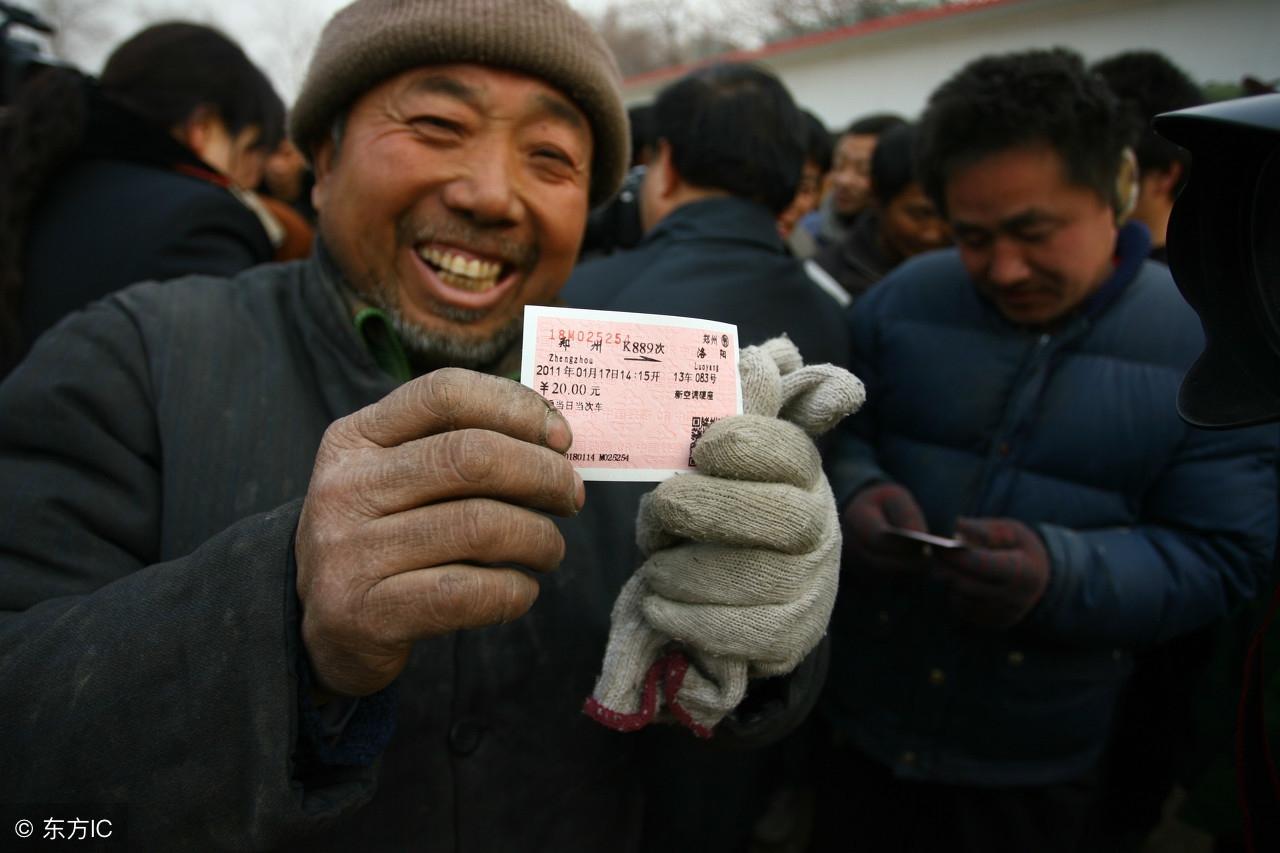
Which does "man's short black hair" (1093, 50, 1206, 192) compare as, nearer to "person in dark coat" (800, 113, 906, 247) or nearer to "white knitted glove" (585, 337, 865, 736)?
"person in dark coat" (800, 113, 906, 247)

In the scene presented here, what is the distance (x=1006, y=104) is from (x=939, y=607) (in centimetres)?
134

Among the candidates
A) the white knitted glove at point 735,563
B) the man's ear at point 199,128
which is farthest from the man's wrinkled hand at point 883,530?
the man's ear at point 199,128

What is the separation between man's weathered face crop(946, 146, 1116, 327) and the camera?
1.83 metres

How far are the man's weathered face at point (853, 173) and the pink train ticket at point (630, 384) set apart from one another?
4517 millimetres

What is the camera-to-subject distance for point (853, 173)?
5.05m

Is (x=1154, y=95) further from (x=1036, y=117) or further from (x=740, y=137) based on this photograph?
(x=740, y=137)

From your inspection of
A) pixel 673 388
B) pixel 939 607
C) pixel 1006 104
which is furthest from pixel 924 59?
pixel 673 388

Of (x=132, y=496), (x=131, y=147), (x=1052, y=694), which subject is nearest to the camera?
(x=132, y=496)

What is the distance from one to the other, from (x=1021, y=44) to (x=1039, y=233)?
8654 mm

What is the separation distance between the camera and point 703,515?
923mm

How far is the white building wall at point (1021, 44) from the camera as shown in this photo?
Result: 22.0ft

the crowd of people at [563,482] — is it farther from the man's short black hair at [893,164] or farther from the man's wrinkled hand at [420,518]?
the man's short black hair at [893,164]

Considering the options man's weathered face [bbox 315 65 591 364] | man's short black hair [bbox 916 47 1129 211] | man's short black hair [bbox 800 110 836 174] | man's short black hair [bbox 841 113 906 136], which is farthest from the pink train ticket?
man's short black hair [bbox 841 113 906 136]

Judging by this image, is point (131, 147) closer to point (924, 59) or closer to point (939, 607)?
point (939, 607)
